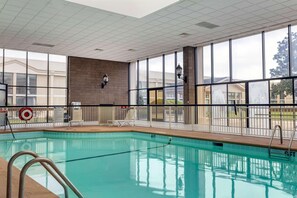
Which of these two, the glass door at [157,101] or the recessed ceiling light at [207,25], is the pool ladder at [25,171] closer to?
the recessed ceiling light at [207,25]

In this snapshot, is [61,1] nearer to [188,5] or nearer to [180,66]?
[188,5]

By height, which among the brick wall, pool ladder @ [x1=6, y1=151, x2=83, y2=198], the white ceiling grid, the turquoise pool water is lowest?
the turquoise pool water

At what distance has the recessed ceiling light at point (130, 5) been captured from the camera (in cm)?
630

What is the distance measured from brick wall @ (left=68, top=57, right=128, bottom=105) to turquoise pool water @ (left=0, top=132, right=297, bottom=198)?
19.3 feet

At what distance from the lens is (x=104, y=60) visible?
14.0m

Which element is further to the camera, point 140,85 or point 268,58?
point 140,85

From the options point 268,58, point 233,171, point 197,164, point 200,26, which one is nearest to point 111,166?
point 197,164

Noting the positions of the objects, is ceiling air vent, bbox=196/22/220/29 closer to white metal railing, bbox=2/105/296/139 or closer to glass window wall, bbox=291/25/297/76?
glass window wall, bbox=291/25/297/76

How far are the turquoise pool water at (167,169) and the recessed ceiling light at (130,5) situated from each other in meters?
3.63

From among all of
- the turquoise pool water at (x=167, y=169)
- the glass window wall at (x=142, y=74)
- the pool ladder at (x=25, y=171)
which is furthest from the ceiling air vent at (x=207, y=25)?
the pool ladder at (x=25, y=171)

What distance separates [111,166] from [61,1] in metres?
4.17

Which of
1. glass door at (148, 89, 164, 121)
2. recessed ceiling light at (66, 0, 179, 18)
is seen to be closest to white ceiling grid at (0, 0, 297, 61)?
recessed ceiling light at (66, 0, 179, 18)

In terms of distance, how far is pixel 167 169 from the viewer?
4.46 meters

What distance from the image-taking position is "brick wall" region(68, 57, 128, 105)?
12898mm
